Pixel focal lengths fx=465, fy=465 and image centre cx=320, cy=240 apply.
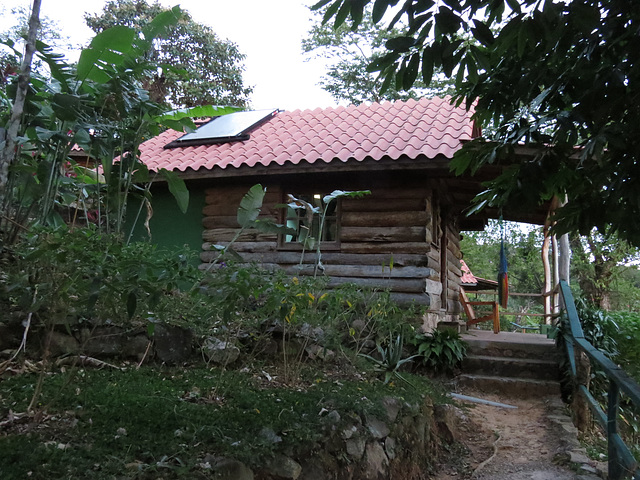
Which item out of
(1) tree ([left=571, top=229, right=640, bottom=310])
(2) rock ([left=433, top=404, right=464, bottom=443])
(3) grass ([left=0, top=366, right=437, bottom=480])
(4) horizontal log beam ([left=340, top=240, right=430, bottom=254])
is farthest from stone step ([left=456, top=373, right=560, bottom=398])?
(1) tree ([left=571, top=229, right=640, bottom=310])

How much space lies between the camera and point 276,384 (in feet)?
13.1

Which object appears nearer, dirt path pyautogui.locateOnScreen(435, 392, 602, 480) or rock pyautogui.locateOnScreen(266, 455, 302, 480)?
rock pyautogui.locateOnScreen(266, 455, 302, 480)

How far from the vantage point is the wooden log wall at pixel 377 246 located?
6961 millimetres

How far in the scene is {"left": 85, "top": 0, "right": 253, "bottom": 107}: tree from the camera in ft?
55.1

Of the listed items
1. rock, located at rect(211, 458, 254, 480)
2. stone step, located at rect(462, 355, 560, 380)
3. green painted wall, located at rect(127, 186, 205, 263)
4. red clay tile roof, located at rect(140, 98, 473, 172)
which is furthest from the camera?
green painted wall, located at rect(127, 186, 205, 263)

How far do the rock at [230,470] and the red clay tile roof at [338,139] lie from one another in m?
4.93

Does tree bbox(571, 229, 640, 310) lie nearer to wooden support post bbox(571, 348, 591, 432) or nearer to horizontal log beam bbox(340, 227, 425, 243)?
horizontal log beam bbox(340, 227, 425, 243)

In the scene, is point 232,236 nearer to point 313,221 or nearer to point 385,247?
point 313,221

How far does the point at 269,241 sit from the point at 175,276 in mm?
5494

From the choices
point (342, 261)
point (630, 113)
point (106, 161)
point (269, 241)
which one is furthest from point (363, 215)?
point (630, 113)

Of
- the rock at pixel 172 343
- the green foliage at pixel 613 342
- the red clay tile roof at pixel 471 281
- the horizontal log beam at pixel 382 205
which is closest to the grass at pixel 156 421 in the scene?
the rock at pixel 172 343

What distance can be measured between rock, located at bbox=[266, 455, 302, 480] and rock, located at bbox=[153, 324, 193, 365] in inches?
65.6

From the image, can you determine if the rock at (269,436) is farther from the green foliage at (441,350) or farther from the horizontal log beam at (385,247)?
the horizontal log beam at (385,247)

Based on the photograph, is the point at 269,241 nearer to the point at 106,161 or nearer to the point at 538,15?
the point at 106,161
